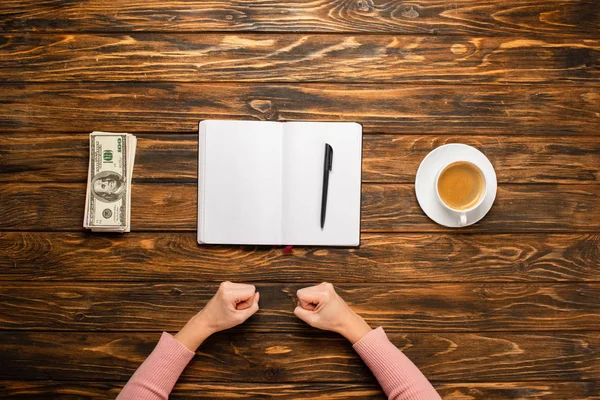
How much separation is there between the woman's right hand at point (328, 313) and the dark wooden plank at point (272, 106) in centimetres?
38

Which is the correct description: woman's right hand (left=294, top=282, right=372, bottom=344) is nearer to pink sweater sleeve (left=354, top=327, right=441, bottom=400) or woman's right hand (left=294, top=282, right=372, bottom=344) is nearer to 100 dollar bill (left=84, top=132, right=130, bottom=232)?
pink sweater sleeve (left=354, top=327, right=441, bottom=400)

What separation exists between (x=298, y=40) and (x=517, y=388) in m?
0.93

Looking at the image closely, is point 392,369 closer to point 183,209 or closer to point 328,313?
point 328,313

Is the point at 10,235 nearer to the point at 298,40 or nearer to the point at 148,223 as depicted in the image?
the point at 148,223

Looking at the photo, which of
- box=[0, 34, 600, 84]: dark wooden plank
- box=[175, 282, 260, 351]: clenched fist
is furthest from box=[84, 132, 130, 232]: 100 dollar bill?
box=[175, 282, 260, 351]: clenched fist

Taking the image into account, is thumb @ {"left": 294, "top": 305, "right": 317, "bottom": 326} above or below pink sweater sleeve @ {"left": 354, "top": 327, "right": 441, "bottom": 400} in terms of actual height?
above

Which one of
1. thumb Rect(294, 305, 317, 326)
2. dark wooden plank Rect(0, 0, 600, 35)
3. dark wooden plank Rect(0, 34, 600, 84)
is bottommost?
thumb Rect(294, 305, 317, 326)

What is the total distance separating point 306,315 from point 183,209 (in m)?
0.36

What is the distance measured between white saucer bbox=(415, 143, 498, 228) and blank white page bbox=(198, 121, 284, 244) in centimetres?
32

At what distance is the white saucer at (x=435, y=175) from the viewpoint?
117cm

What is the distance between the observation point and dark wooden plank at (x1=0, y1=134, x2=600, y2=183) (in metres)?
1.19

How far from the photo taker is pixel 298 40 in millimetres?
1192

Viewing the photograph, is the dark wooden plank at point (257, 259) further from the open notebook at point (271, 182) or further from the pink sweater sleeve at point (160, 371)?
the pink sweater sleeve at point (160, 371)

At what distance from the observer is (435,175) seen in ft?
3.84
